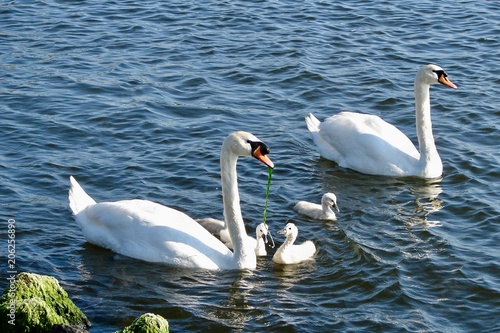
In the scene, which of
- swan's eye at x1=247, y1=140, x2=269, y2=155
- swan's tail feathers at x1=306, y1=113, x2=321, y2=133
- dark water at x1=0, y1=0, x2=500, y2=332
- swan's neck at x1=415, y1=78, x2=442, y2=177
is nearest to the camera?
dark water at x1=0, y1=0, x2=500, y2=332

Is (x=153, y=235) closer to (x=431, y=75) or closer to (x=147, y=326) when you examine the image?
(x=147, y=326)

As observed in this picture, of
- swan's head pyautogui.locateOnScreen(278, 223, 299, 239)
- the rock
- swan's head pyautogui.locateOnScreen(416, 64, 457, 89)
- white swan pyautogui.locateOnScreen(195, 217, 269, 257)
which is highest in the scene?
swan's head pyautogui.locateOnScreen(416, 64, 457, 89)

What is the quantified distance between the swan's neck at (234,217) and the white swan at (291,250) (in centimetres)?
33

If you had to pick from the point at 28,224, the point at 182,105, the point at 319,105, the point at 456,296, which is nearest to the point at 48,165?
the point at 28,224

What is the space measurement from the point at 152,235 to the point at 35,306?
259 centimetres

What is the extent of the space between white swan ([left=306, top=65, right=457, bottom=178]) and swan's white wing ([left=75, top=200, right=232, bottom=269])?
12.2ft

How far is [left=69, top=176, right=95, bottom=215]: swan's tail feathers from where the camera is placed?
12.8 meters

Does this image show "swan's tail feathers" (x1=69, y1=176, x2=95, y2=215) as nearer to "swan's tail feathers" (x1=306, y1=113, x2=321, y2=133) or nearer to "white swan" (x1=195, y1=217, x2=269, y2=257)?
"white swan" (x1=195, y1=217, x2=269, y2=257)

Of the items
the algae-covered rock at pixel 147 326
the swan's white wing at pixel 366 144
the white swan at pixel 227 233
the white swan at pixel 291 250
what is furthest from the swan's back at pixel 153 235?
the swan's white wing at pixel 366 144

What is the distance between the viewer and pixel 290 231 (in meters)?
12.3

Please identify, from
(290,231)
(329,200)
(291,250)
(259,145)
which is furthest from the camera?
(329,200)

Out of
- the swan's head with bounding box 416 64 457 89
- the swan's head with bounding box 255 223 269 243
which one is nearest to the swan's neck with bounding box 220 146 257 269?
the swan's head with bounding box 255 223 269 243

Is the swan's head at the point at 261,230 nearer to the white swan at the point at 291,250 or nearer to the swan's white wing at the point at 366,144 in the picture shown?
the white swan at the point at 291,250

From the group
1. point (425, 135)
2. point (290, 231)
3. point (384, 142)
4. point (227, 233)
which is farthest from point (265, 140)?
point (290, 231)
